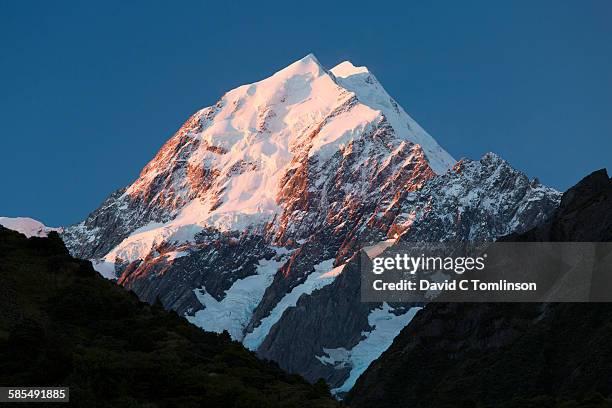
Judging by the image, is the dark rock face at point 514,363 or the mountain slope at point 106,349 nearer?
the mountain slope at point 106,349

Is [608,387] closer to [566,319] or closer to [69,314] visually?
[566,319]

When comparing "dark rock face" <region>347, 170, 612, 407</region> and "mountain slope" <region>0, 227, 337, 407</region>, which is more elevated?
"dark rock face" <region>347, 170, 612, 407</region>

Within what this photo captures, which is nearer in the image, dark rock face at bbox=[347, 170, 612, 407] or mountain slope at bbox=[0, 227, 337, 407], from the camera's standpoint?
mountain slope at bbox=[0, 227, 337, 407]

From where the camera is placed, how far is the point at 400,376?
197 metres

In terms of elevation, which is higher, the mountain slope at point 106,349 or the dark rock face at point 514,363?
the dark rock face at point 514,363

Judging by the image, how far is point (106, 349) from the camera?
77375 millimetres

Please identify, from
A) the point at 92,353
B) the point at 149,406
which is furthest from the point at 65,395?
the point at 92,353

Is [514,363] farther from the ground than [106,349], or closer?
farther from the ground

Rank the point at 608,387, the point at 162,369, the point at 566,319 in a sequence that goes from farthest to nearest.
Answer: the point at 566,319 → the point at 608,387 → the point at 162,369

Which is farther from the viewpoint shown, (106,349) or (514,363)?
(514,363)

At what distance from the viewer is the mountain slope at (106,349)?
69.4 meters

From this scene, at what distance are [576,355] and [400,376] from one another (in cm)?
4295

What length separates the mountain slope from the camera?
6938 cm

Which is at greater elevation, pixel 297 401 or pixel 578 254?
pixel 578 254
